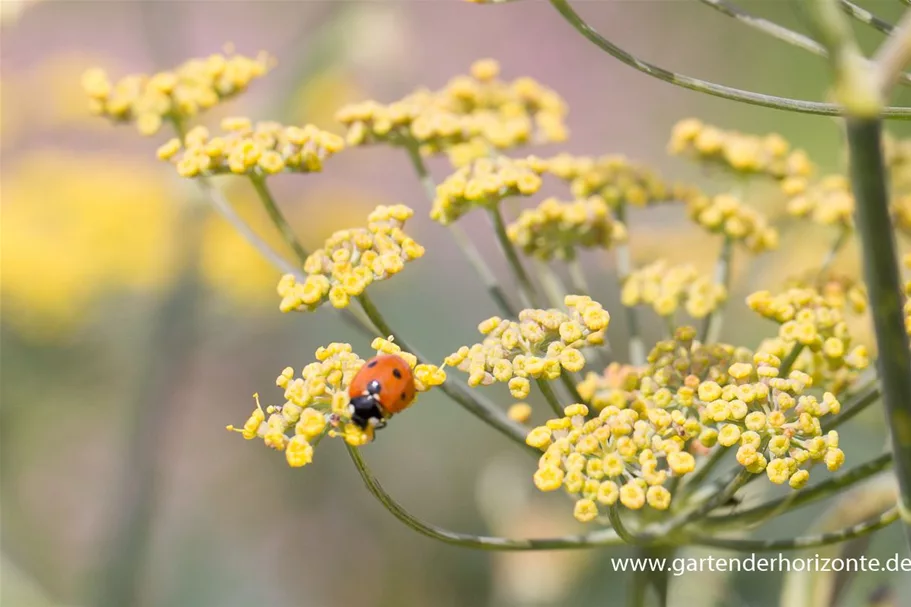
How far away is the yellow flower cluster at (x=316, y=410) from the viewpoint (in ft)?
3.62

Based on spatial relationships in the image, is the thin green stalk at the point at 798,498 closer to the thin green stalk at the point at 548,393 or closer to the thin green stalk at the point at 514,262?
the thin green stalk at the point at 548,393

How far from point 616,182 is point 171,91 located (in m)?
0.81

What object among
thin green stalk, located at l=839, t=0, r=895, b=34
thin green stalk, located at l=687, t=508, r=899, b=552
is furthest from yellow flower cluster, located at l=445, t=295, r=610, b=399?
thin green stalk, located at l=839, t=0, r=895, b=34

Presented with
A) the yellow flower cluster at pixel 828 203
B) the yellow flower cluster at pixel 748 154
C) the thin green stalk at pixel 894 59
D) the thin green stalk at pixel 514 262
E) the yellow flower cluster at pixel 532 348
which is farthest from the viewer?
the yellow flower cluster at pixel 748 154

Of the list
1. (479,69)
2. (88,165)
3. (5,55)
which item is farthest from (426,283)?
(5,55)

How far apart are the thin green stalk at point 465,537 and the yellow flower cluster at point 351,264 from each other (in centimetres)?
23

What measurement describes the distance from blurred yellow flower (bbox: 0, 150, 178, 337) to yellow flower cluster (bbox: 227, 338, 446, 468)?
5.22 feet

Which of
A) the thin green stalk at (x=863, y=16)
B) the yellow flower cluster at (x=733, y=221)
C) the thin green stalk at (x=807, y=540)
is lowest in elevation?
the thin green stalk at (x=807, y=540)

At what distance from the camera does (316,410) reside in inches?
45.0

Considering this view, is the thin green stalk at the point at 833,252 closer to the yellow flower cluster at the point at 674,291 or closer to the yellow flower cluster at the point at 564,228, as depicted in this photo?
the yellow flower cluster at the point at 674,291

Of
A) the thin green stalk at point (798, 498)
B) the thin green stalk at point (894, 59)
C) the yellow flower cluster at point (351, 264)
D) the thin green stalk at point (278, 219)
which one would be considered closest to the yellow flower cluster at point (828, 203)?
the thin green stalk at point (798, 498)

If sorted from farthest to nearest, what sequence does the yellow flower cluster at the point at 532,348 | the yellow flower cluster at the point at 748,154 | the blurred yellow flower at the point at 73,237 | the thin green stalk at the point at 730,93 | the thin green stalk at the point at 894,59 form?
the blurred yellow flower at the point at 73,237
the yellow flower cluster at the point at 748,154
the yellow flower cluster at the point at 532,348
the thin green stalk at the point at 730,93
the thin green stalk at the point at 894,59

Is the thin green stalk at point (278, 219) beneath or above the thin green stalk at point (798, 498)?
above

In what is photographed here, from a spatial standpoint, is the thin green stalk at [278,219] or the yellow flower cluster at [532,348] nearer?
the yellow flower cluster at [532,348]
